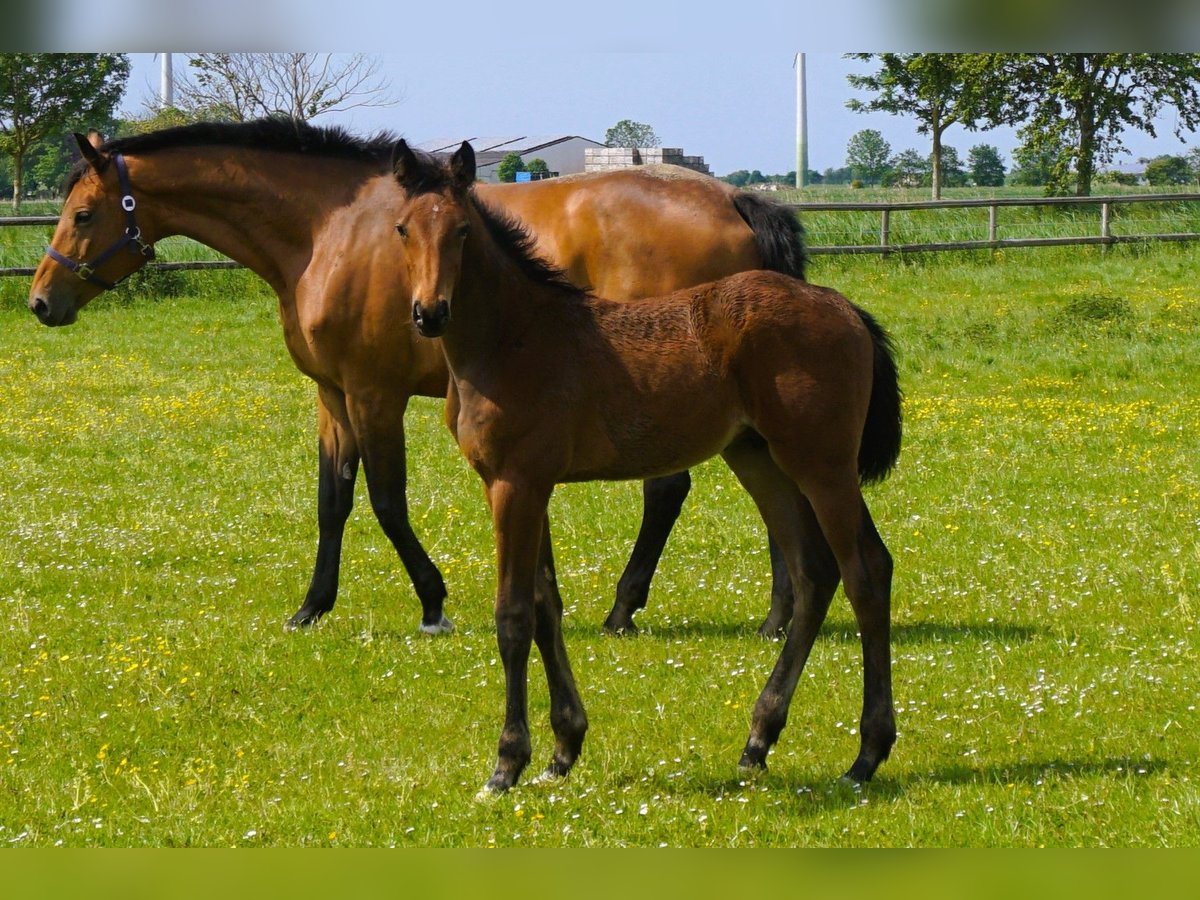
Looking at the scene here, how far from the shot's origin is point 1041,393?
14.0 meters

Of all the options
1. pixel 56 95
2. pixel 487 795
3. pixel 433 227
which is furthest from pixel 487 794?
pixel 56 95

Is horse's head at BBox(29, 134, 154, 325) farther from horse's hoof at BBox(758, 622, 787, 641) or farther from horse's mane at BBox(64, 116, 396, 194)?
horse's hoof at BBox(758, 622, 787, 641)

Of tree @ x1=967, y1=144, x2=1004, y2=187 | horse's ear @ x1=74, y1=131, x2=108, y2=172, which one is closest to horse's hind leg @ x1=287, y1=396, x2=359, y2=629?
horse's ear @ x1=74, y1=131, x2=108, y2=172

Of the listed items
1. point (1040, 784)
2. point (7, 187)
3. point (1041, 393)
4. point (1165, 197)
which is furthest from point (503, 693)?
point (7, 187)

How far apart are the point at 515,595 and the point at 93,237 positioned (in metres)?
3.88

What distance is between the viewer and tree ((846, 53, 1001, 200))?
84.3 ft

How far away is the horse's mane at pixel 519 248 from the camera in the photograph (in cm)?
512

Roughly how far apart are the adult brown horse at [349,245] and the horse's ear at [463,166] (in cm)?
248

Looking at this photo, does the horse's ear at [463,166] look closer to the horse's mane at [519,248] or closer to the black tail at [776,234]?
the horse's mane at [519,248]

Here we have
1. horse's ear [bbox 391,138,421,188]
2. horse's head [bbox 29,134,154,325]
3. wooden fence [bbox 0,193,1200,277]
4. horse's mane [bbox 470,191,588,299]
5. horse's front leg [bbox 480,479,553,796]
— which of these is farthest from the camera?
wooden fence [bbox 0,193,1200,277]

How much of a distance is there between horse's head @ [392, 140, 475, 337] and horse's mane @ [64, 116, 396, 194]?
9.83 feet

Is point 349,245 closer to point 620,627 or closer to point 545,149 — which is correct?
point 620,627

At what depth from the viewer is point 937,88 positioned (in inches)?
1100

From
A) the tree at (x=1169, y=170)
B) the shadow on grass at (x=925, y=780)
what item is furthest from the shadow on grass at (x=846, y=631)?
the tree at (x=1169, y=170)
